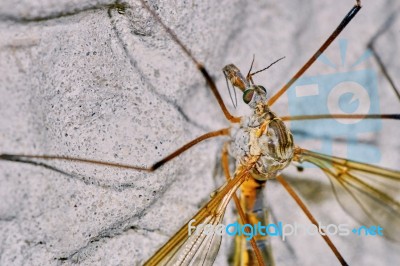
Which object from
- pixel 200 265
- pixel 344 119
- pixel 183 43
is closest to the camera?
pixel 200 265

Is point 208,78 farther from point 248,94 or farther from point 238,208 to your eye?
point 238,208

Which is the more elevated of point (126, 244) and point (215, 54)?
point (215, 54)

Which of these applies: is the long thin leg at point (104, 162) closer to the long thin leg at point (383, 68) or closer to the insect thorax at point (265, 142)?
the insect thorax at point (265, 142)

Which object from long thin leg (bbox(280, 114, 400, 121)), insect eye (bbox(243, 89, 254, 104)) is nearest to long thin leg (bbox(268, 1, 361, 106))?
long thin leg (bbox(280, 114, 400, 121))

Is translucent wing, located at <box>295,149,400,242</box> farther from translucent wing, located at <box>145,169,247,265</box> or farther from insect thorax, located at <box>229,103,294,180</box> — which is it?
translucent wing, located at <box>145,169,247,265</box>

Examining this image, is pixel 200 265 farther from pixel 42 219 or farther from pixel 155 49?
pixel 155 49

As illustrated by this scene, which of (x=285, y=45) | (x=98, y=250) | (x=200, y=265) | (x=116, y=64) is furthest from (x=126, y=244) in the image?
(x=285, y=45)

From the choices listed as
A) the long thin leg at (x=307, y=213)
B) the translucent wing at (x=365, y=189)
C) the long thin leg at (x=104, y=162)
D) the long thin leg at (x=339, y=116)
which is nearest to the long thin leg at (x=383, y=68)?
the long thin leg at (x=339, y=116)
